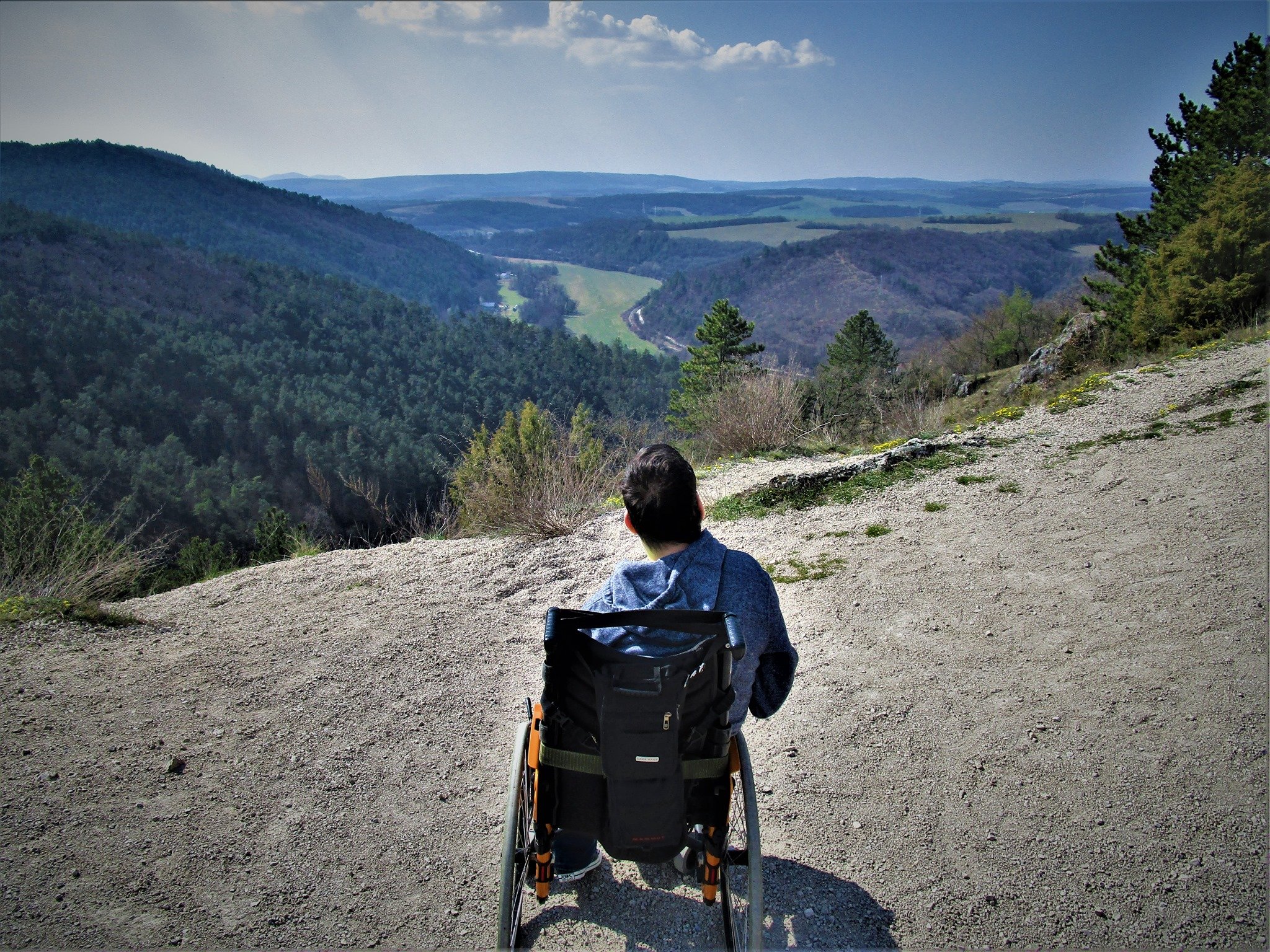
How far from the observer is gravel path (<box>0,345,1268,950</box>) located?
227 cm

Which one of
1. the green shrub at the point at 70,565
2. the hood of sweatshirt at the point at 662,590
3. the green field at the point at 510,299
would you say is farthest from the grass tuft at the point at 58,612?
the green field at the point at 510,299

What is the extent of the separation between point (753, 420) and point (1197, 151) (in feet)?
61.9

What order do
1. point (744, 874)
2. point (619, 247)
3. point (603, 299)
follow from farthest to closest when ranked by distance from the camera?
point (619, 247)
point (603, 299)
point (744, 874)

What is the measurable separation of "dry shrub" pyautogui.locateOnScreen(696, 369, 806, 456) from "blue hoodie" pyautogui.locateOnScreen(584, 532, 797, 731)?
7331mm

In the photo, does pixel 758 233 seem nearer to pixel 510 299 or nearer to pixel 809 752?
pixel 510 299

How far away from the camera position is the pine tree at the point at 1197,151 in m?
16.6

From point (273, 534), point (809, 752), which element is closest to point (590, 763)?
point (809, 752)

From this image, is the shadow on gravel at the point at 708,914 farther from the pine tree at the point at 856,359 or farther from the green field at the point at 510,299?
the green field at the point at 510,299

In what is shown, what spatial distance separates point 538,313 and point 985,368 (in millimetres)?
83897

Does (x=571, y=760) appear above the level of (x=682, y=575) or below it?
below

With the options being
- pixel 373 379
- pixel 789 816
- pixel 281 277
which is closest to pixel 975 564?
pixel 789 816

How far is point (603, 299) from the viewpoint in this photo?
121 metres

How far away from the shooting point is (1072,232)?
384ft

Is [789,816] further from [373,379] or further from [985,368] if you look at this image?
[373,379]
